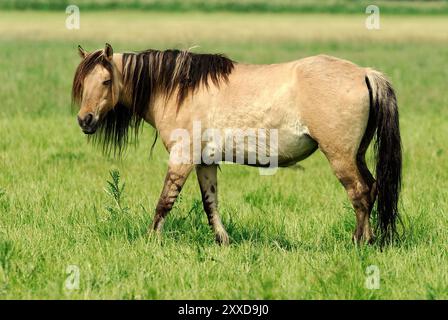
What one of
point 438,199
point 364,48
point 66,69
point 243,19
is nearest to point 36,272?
point 438,199

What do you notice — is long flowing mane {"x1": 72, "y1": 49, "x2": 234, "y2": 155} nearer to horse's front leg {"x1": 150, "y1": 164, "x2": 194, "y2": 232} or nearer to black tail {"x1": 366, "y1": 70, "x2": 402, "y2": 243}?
horse's front leg {"x1": 150, "y1": 164, "x2": 194, "y2": 232}

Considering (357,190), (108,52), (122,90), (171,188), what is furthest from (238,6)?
(357,190)

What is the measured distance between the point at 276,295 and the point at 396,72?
19001mm

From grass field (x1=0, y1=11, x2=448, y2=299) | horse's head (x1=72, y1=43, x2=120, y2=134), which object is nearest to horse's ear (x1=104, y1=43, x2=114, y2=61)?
horse's head (x1=72, y1=43, x2=120, y2=134)

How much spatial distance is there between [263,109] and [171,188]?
43.2 inches

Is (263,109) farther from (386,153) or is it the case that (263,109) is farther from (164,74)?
(386,153)

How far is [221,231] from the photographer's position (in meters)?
7.60

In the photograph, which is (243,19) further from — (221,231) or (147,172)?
(221,231)

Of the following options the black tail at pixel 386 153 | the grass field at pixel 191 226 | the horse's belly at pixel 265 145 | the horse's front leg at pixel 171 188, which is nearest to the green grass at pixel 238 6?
the grass field at pixel 191 226

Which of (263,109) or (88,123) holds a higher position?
(263,109)

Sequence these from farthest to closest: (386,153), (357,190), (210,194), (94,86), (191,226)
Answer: (191,226), (210,194), (94,86), (386,153), (357,190)

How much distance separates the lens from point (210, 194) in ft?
25.2

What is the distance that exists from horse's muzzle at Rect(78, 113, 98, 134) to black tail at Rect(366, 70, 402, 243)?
8.04 ft

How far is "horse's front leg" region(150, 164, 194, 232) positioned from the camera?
7.32 meters
